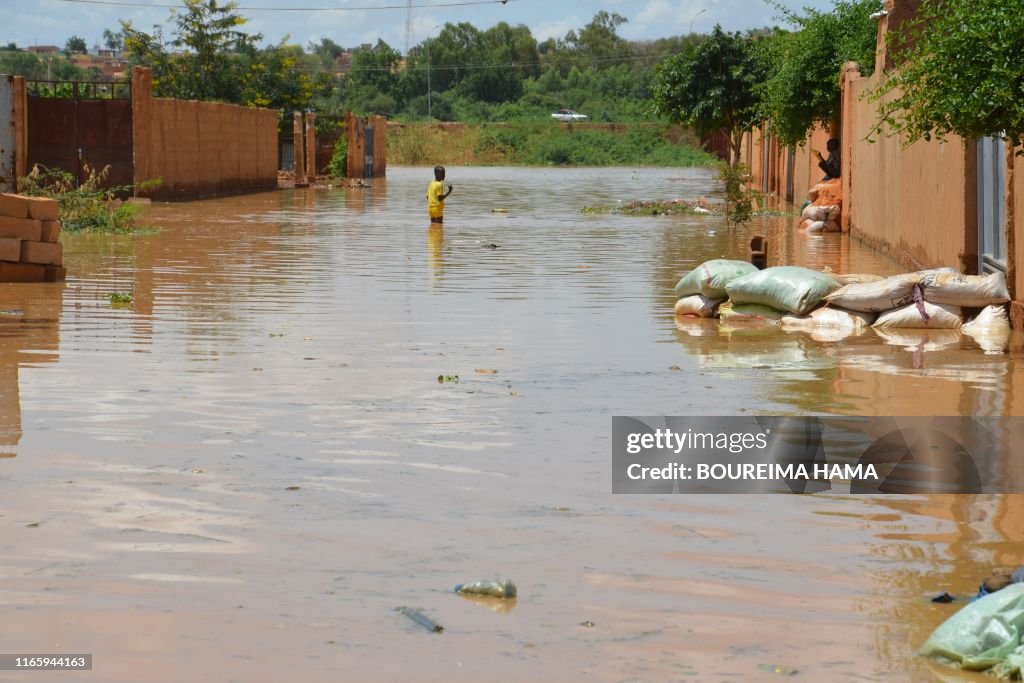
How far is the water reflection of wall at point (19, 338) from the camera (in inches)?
274

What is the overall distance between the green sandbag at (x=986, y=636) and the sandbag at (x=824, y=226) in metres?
18.4

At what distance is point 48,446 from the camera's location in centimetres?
638

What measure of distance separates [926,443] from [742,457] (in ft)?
2.89

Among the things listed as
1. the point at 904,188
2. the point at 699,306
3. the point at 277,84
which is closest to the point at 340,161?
the point at 277,84

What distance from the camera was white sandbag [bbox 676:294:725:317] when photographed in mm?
11312

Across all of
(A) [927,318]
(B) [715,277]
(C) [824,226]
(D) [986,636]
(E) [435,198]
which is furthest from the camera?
(E) [435,198]

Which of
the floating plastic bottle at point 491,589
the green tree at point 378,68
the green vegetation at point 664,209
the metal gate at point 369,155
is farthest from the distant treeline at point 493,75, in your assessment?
the floating plastic bottle at point 491,589

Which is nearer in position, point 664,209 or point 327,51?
point 664,209

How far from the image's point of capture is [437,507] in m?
5.41

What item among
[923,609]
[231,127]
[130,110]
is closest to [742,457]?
[923,609]

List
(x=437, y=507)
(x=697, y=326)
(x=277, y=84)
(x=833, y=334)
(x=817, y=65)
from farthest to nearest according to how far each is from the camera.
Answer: (x=277, y=84) < (x=817, y=65) < (x=697, y=326) < (x=833, y=334) < (x=437, y=507)

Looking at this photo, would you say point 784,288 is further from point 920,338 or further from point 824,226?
point 824,226

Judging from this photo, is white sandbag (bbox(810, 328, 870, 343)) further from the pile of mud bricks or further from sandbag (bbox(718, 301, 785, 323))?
the pile of mud bricks

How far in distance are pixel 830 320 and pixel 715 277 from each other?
3.61 ft
